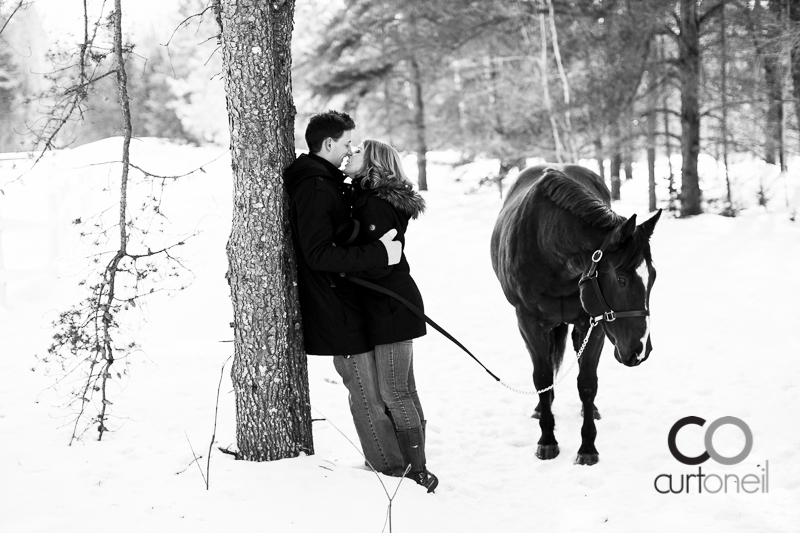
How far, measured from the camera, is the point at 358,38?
50.2 feet

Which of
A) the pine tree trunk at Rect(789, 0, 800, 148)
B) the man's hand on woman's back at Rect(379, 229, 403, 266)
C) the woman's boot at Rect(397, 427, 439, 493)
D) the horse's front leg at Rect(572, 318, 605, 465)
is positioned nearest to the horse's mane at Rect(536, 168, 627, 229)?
the horse's front leg at Rect(572, 318, 605, 465)

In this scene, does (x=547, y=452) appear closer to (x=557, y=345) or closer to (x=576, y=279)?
(x=557, y=345)

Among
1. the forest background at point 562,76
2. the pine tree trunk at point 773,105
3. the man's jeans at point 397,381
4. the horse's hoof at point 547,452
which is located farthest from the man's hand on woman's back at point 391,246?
the pine tree trunk at point 773,105

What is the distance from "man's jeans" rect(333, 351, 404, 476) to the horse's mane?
155 centimetres

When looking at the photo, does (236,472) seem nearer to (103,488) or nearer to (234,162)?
(103,488)

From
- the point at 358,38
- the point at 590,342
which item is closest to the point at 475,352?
the point at 590,342

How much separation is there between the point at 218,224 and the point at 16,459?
367 inches

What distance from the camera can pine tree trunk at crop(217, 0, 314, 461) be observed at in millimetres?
2936

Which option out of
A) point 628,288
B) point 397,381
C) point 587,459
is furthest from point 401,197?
point 587,459

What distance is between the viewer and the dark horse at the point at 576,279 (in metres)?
3.41

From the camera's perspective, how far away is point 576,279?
396 cm

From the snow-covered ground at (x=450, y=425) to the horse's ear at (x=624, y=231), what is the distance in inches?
54.4

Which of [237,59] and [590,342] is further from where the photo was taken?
[590,342]

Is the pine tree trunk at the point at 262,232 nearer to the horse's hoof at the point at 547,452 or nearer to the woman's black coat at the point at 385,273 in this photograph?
the woman's black coat at the point at 385,273
